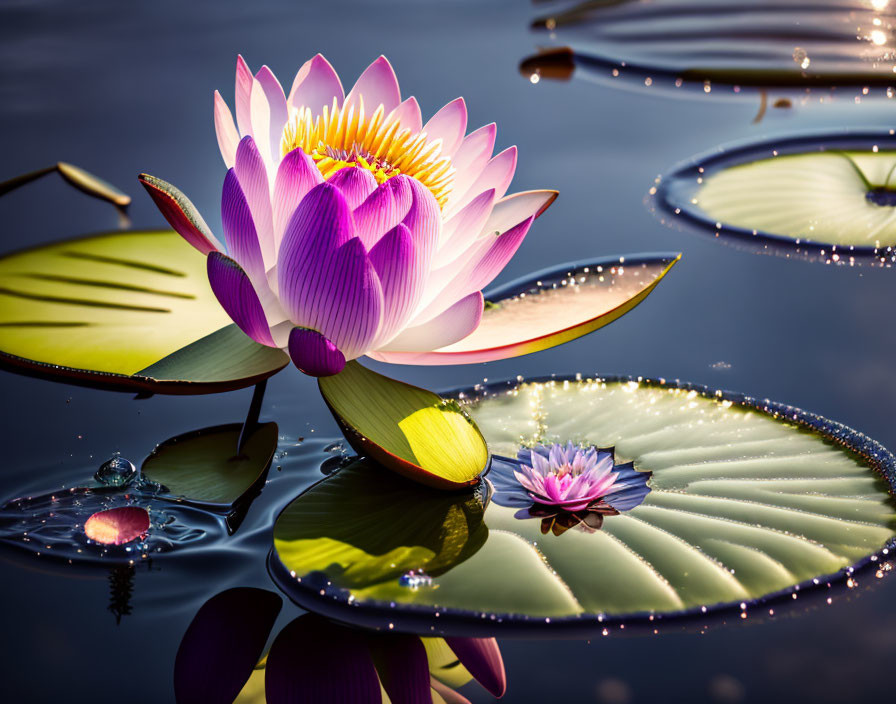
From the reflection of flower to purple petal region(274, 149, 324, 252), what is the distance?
1.20 ft

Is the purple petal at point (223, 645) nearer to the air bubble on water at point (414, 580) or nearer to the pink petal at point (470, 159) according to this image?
the air bubble on water at point (414, 580)

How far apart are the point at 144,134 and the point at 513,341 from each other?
1.23 metres

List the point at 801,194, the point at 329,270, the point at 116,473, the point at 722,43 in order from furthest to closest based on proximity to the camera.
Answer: the point at 722,43 < the point at 801,194 < the point at 116,473 < the point at 329,270

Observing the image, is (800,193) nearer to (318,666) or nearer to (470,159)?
(470,159)

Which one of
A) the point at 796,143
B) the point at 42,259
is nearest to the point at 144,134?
the point at 42,259

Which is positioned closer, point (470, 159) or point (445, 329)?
point (445, 329)

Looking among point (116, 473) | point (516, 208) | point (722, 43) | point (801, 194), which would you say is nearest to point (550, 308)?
point (516, 208)

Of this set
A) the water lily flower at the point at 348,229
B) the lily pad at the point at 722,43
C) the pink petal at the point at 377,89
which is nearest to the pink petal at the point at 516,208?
the water lily flower at the point at 348,229

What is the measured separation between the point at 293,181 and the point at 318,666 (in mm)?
481

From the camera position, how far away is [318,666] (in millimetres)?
847

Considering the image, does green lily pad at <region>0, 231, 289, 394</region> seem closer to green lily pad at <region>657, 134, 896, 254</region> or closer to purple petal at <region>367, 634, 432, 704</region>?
purple petal at <region>367, 634, 432, 704</region>

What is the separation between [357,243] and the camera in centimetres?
95

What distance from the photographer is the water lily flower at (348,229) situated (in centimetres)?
97

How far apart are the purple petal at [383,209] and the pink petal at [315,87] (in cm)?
34
